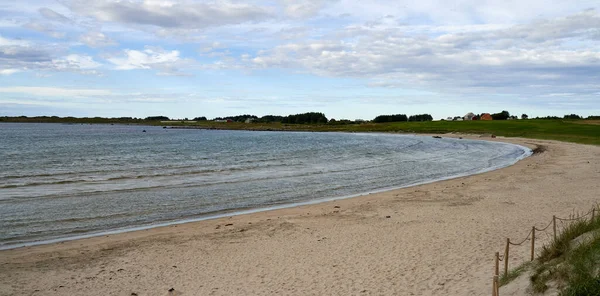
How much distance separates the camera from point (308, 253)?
14133 millimetres

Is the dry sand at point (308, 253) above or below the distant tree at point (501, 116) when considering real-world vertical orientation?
below

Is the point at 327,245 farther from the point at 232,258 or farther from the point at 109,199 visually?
the point at 109,199

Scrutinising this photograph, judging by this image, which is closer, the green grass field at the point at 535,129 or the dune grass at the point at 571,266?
the dune grass at the point at 571,266

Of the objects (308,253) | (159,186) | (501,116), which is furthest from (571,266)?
(501,116)

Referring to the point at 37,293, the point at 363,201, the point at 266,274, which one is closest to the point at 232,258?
the point at 266,274

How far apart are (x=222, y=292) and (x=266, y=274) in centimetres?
156

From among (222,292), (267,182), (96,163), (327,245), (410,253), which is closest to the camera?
(222,292)

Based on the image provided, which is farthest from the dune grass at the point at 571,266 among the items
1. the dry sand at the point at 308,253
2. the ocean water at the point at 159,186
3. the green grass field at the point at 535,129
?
the green grass field at the point at 535,129

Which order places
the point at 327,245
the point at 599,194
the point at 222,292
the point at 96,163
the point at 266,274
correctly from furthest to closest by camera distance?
the point at 96,163 < the point at 599,194 < the point at 327,245 < the point at 266,274 < the point at 222,292

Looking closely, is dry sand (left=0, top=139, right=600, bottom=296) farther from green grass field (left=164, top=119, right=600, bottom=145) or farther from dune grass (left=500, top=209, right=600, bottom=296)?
green grass field (left=164, top=119, right=600, bottom=145)

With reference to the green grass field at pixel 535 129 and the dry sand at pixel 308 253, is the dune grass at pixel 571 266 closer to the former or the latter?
the dry sand at pixel 308 253

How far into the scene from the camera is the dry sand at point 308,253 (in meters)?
11.4

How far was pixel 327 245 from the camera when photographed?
15.0 meters

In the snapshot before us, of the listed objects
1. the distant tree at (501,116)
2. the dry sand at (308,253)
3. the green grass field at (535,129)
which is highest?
the distant tree at (501,116)
